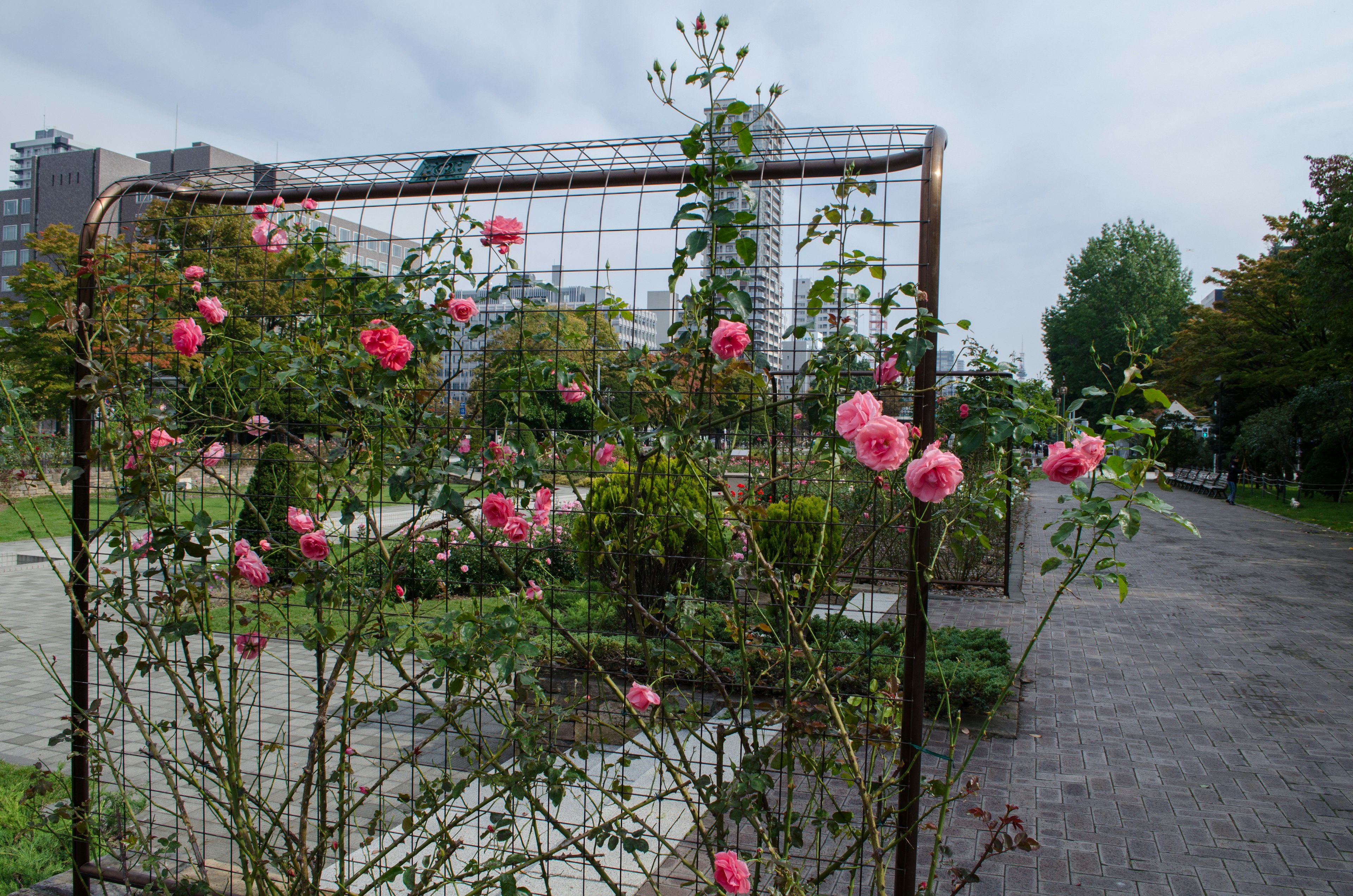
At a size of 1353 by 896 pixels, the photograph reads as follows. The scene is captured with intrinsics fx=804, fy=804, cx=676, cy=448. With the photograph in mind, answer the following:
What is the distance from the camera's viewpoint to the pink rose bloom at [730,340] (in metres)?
1.66

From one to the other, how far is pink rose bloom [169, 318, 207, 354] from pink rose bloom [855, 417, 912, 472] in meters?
1.78

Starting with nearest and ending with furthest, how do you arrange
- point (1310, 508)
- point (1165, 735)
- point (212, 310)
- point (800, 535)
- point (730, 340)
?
point (730, 340) → point (212, 310) → point (800, 535) → point (1165, 735) → point (1310, 508)

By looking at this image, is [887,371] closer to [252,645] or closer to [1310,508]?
[252,645]

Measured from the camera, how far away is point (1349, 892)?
2.86 metres

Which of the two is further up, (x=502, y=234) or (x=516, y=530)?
(x=502, y=234)

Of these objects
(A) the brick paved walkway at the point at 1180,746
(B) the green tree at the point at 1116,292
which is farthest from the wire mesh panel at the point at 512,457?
(B) the green tree at the point at 1116,292

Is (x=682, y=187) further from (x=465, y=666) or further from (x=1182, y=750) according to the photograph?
(x=1182, y=750)

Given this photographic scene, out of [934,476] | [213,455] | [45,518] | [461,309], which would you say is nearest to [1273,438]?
[934,476]

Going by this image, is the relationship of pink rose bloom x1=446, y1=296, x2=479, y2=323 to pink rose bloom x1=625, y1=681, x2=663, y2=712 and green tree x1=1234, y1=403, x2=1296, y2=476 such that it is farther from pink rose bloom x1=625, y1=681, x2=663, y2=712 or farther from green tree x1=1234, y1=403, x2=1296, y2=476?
green tree x1=1234, y1=403, x2=1296, y2=476

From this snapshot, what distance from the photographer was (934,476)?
5.14 ft

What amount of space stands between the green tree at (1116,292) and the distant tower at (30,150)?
8516cm

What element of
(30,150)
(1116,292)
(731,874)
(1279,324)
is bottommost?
(731,874)

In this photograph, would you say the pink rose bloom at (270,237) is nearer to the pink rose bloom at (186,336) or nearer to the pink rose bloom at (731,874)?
the pink rose bloom at (186,336)

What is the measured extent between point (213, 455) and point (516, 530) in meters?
1.03
